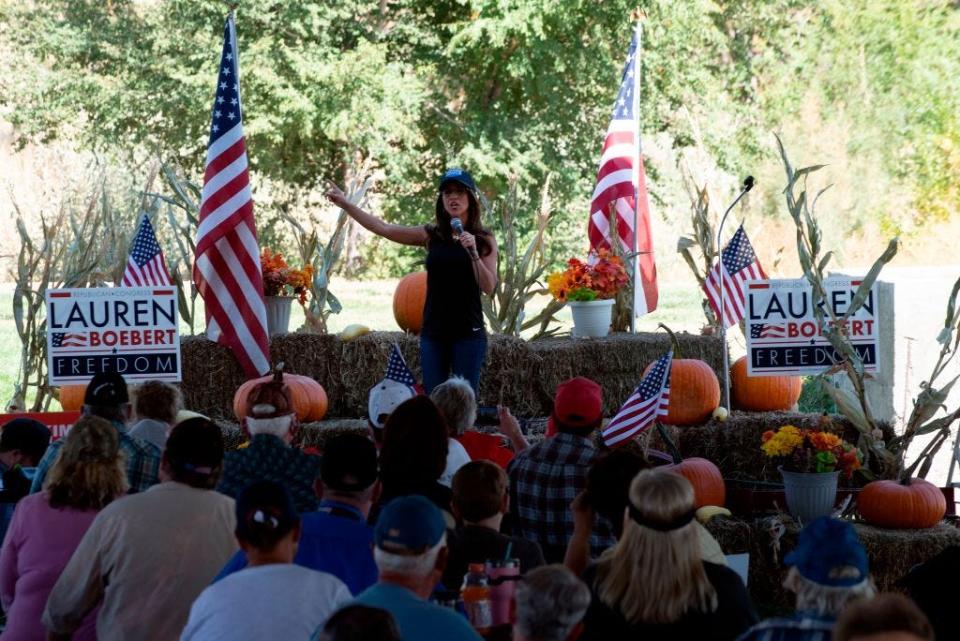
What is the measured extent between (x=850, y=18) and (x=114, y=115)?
16831 millimetres

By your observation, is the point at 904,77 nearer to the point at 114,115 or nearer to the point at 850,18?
the point at 850,18

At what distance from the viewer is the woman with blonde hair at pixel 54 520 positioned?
4.50 metres

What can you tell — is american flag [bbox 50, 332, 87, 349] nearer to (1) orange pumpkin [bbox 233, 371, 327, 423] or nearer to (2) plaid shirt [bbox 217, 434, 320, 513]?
(1) orange pumpkin [bbox 233, 371, 327, 423]

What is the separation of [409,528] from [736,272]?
6.09 metres

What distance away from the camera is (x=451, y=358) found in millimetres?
7754

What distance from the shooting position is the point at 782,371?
795 centimetres

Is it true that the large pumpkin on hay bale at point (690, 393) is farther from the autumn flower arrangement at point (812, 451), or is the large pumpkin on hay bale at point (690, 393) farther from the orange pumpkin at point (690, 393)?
the autumn flower arrangement at point (812, 451)

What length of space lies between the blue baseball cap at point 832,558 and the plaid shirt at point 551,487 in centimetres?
195

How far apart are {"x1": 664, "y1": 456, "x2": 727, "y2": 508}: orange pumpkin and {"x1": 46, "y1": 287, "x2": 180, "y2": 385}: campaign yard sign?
289 cm

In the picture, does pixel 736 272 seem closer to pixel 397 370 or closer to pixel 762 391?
pixel 762 391

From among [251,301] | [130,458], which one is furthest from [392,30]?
[130,458]

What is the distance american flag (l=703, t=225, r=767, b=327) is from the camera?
9.12 m

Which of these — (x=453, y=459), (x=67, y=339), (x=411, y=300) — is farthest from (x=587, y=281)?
(x=453, y=459)

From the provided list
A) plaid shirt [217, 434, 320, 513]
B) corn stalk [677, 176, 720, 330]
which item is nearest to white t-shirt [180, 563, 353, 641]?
plaid shirt [217, 434, 320, 513]
